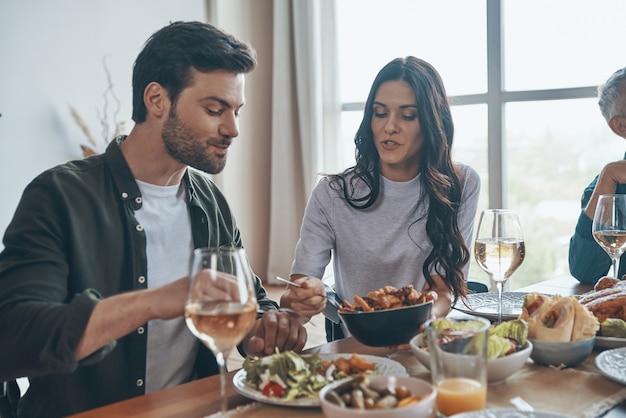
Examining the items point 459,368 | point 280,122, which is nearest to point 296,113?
point 280,122

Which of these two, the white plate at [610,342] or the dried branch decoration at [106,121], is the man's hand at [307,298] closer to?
the white plate at [610,342]

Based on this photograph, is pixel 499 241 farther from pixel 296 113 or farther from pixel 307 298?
pixel 296 113

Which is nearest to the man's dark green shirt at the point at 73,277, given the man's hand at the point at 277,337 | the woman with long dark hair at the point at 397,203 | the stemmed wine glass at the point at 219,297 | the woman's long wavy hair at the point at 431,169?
the man's hand at the point at 277,337

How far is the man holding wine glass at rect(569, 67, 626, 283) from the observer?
2105 mm

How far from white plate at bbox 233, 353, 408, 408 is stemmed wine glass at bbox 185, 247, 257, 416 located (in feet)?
0.60

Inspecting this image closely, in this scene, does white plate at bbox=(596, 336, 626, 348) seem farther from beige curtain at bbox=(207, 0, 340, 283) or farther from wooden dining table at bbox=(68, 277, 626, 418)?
beige curtain at bbox=(207, 0, 340, 283)

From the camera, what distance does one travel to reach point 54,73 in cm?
417

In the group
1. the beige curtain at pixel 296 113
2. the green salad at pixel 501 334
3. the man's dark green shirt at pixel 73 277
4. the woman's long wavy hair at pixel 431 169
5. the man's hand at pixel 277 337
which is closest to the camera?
the green salad at pixel 501 334

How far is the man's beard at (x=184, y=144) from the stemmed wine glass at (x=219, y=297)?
2.64 ft

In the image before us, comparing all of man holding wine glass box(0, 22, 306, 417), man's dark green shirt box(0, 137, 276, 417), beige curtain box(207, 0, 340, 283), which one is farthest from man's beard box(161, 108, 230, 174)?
beige curtain box(207, 0, 340, 283)

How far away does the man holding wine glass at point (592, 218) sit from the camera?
6.91ft

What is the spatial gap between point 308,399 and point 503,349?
312 millimetres

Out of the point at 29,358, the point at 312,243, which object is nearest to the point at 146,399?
the point at 29,358

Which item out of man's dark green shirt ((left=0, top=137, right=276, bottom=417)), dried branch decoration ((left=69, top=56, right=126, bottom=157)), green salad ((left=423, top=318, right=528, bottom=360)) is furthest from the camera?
dried branch decoration ((left=69, top=56, right=126, bottom=157))
